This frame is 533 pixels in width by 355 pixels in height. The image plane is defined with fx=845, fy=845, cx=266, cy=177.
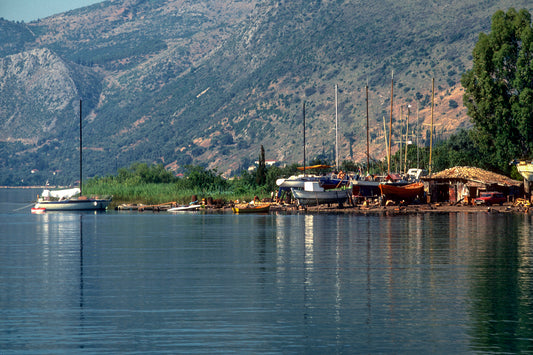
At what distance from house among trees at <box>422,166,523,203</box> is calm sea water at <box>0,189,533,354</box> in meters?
36.5

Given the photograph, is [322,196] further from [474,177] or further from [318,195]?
[474,177]

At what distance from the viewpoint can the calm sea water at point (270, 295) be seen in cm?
1867

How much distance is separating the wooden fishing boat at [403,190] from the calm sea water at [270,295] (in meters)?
37.4

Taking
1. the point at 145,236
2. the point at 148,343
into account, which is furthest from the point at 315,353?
the point at 145,236

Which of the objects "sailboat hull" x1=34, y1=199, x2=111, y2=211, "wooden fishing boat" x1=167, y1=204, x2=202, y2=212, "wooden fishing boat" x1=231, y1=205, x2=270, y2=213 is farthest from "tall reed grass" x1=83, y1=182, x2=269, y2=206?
"wooden fishing boat" x1=231, y1=205, x2=270, y2=213

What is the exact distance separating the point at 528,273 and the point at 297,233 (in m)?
24.4

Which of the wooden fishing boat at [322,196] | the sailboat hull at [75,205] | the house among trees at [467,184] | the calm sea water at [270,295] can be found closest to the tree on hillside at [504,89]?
the house among trees at [467,184]

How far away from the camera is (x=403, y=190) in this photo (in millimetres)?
86000

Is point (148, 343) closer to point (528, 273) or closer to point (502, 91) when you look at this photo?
point (528, 273)

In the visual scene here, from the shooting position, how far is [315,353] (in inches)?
687

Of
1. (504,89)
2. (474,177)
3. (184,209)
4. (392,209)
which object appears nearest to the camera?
(392,209)

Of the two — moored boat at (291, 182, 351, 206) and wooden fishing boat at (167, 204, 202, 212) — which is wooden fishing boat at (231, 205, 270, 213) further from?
wooden fishing boat at (167, 204, 202, 212)

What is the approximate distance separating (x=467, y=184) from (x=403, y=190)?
647 cm

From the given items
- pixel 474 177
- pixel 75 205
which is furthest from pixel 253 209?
pixel 75 205
